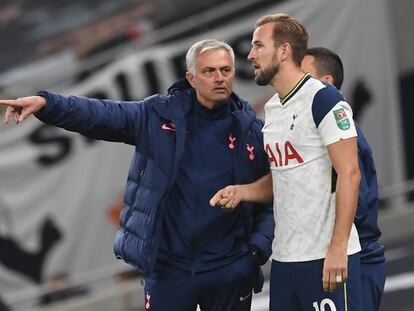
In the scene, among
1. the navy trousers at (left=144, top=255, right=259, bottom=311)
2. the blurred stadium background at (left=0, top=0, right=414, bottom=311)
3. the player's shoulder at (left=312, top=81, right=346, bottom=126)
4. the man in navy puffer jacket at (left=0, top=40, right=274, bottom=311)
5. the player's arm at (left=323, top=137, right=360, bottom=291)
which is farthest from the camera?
the blurred stadium background at (left=0, top=0, right=414, bottom=311)

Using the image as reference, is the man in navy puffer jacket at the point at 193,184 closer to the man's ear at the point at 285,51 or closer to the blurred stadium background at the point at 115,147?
the man's ear at the point at 285,51

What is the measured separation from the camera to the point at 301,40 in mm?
6246

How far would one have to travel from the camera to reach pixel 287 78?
20.4 feet

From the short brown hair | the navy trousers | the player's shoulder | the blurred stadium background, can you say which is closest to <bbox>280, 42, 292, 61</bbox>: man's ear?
the short brown hair

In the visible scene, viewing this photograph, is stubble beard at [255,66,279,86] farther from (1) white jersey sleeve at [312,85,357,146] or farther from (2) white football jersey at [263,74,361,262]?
(1) white jersey sleeve at [312,85,357,146]

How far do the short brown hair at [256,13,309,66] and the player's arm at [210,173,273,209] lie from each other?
2.16 ft

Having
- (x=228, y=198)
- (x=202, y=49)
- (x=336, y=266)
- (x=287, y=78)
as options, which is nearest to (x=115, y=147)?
(x=202, y=49)

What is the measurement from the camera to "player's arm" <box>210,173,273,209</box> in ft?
20.6

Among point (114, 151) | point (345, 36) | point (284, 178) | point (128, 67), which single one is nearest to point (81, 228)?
point (114, 151)

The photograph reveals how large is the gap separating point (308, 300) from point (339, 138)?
0.82 metres

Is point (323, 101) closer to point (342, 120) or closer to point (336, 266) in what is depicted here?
point (342, 120)

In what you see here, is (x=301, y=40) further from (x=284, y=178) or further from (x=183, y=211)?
(x=183, y=211)

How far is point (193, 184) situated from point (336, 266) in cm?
103

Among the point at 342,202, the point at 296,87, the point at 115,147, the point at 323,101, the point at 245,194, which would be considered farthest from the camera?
the point at 115,147
